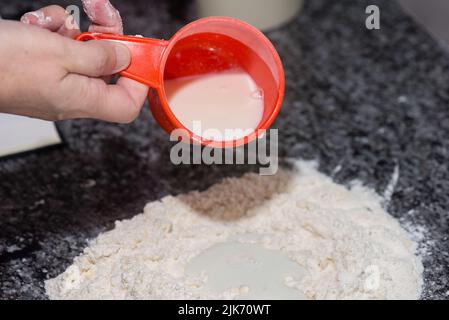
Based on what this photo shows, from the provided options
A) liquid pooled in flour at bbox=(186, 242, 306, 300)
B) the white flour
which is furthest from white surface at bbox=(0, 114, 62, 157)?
liquid pooled in flour at bbox=(186, 242, 306, 300)

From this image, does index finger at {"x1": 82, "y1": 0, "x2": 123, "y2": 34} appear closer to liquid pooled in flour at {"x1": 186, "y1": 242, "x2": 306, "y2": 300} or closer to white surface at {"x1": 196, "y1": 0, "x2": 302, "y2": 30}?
liquid pooled in flour at {"x1": 186, "y1": 242, "x2": 306, "y2": 300}

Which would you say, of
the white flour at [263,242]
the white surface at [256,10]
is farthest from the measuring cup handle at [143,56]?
the white surface at [256,10]

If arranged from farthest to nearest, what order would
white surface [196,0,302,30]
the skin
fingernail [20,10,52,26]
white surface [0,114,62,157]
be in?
white surface [196,0,302,30], white surface [0,114,62,157], fingernail [20,10,52,26], the skin

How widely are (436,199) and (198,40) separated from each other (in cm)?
45

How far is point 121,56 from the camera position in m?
0.73

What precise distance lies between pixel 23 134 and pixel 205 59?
14.9 inches

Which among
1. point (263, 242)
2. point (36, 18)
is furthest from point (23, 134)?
point (263, 242)

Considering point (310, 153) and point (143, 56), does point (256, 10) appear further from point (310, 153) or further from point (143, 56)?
point (143, 56)

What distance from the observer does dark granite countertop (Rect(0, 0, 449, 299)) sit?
35.3 inches

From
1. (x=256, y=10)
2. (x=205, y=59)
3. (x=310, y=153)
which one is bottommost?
(x=310, y=153)

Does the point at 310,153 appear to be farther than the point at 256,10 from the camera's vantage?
No

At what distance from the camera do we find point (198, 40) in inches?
32.8

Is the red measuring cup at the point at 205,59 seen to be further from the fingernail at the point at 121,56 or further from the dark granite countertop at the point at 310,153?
the dark granite countertop at the point at 310,153
